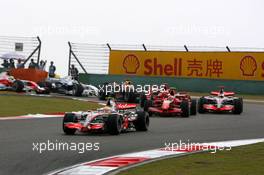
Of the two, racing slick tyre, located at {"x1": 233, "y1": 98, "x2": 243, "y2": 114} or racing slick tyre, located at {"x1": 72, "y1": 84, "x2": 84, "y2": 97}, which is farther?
racing slick tyre, located at {"x1": 72, "y1": 84, "x2": 84, "y2": 97}

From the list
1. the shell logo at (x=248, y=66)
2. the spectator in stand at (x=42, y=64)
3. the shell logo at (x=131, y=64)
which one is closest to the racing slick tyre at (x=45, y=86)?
the spectator in stand at (x=42, y=64)

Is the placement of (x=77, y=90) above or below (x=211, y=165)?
above

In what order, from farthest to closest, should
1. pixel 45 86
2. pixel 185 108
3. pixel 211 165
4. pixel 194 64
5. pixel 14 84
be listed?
1. pixel 194 64
2. pixel 45 86
3. pixel 14 84
4. pixel 185 108
5. pixel 211 165

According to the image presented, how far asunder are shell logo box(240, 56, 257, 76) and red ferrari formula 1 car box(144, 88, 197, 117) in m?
15.5

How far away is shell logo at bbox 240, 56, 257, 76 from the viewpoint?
135 ft

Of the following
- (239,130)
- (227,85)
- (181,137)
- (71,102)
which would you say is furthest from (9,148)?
(227,85)

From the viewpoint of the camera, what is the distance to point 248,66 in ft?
135

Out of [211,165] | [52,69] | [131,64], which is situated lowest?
[211,165]

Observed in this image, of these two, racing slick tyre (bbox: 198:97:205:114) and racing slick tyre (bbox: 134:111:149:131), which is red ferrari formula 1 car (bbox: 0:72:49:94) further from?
racing slick tyre (bbox: 134:111:149:131)

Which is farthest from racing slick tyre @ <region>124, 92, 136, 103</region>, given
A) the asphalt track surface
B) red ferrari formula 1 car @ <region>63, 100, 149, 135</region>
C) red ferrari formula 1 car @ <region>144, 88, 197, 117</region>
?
red ferrari formula 1 car @ <region>63, 100, 149, 135</region>

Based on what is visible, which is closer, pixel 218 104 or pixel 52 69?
pixel 218 104

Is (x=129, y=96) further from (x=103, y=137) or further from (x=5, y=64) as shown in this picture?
(x=103, y=137)

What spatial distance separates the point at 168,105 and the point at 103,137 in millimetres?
8537

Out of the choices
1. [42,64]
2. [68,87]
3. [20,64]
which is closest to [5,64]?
[20,64]
